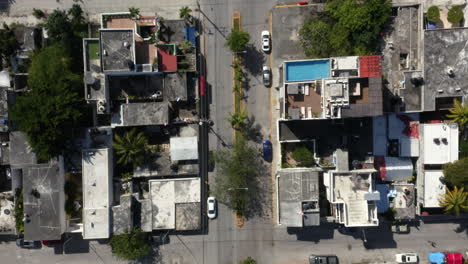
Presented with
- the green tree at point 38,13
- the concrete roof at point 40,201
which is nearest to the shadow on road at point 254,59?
the green tree at point 38,13

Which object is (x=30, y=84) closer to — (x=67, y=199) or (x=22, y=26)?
(x=22, y=26)

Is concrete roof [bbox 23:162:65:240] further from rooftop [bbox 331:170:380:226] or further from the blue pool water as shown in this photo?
rooftop [bbox 331:170:380:226]

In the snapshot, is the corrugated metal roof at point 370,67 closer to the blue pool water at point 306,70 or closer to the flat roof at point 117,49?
the blue pool water at point 306,70

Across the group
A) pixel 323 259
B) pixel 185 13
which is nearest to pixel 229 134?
pixel 185 13

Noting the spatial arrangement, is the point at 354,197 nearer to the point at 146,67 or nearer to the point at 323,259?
the point at 323,259

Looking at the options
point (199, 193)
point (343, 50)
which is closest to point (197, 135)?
point (199, 193)

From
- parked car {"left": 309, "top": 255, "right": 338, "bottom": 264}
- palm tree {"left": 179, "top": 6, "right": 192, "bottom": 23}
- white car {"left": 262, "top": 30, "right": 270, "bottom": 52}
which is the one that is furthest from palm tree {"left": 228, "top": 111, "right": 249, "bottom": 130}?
parked car {"left": 309, "top": 255, "right": 338, "bottom": 264}
